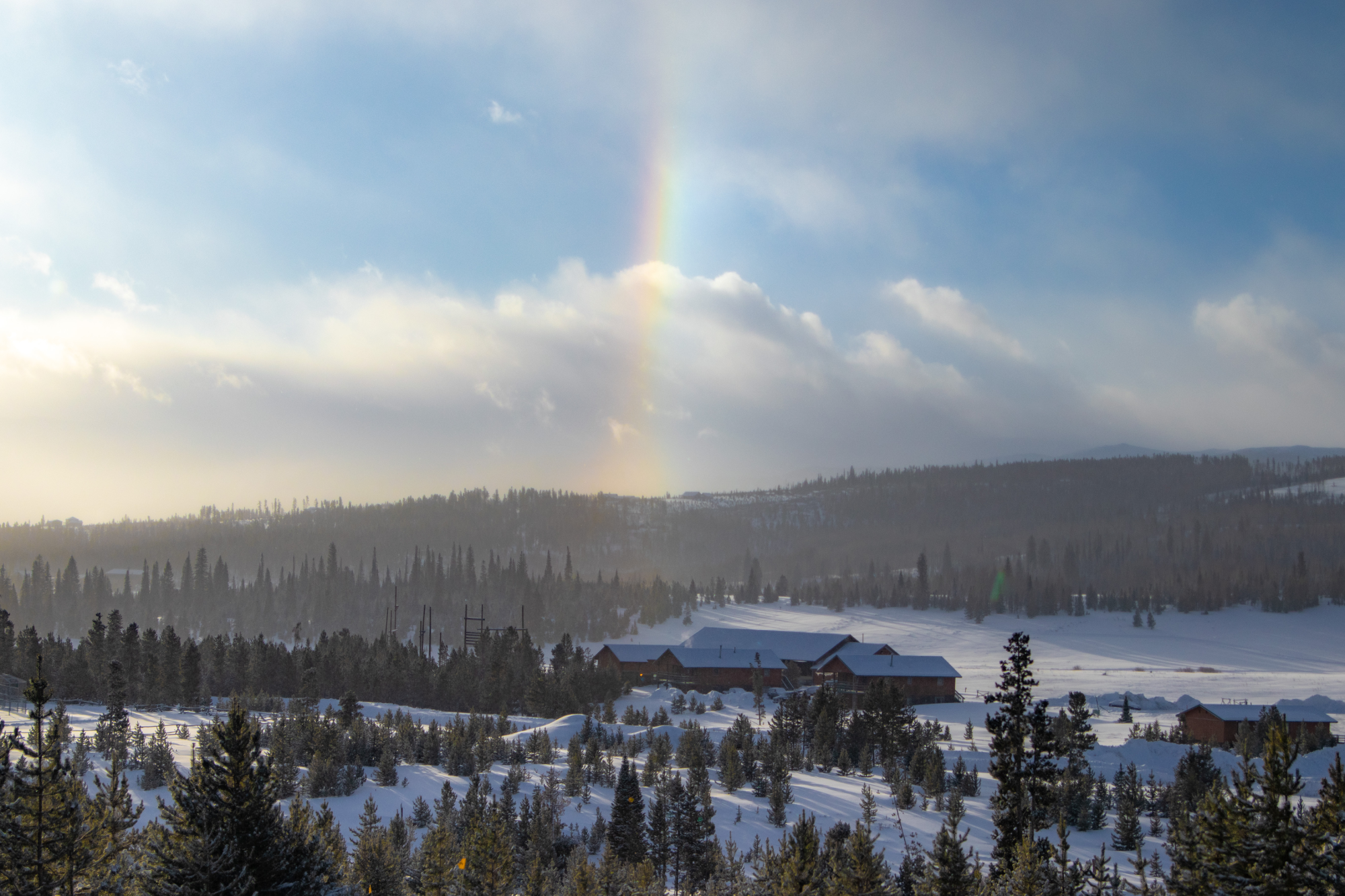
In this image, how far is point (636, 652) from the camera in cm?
9244

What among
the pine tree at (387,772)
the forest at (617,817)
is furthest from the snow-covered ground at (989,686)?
the forest at (617,817)

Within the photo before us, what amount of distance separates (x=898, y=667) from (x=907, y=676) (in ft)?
5.99

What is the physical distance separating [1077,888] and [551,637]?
433 feet

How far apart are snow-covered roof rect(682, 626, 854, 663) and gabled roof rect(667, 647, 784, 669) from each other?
127cm

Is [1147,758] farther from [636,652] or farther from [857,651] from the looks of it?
[636,652]

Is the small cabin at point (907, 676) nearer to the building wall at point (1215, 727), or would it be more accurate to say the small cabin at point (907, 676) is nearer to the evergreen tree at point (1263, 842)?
the building wall at point (1215, 727)

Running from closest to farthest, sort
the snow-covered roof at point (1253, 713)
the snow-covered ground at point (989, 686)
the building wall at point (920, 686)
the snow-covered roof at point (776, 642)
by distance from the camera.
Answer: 1. the snow-covered ground at point (989, 686)
2. the snow-covered roof at point (1253, 713)
3. the building wall at point (920, 686)
4. the snow-covered roof at point (776, 642)

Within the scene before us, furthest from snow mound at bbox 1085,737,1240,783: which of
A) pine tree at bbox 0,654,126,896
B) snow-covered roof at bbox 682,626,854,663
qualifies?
pine tree at bbox 0,654,126,896

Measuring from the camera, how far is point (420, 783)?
122ft

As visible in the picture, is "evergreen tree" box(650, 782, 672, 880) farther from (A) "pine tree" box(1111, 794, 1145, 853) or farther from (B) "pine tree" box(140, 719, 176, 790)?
(A) "pine tree" box(1111, 794, 1145, 853)

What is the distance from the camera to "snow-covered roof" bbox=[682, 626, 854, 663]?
94000 mm

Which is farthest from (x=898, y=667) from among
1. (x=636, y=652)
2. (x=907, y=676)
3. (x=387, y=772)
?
(x=387, y=772)

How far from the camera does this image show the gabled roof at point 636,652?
91.2 m

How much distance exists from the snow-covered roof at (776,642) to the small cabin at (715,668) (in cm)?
219
